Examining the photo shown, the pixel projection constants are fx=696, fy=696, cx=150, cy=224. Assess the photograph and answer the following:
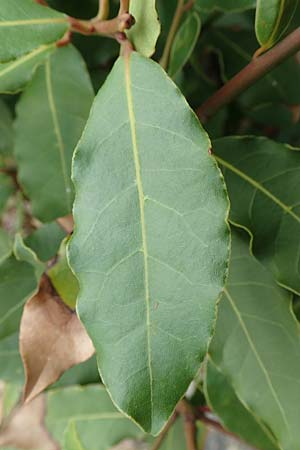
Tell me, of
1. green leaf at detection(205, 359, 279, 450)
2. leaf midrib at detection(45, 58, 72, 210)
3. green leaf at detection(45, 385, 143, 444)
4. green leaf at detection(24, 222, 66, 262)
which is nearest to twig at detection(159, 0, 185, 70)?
leaf midrib at detection(45, 58, 72, 210)

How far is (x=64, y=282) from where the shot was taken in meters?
0.76

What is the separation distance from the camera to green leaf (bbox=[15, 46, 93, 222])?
2.89ft

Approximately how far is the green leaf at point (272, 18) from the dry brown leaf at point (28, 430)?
73 cm

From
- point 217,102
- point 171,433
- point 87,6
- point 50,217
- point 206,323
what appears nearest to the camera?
point 206,323

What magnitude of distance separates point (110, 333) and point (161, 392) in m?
0.07

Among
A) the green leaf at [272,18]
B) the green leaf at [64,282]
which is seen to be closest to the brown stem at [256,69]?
the green leaf at [272,18]

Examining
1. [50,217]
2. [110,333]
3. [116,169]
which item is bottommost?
[50,217]

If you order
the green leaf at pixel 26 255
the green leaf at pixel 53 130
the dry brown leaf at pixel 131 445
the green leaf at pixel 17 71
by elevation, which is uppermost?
the green leaf at pixel 17 71

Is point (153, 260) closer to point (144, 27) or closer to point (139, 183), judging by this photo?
point (139, 183)

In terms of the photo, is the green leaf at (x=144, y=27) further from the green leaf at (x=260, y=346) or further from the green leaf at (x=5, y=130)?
the green leaf at (x=5, y=130)

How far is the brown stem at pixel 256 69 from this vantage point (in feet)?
2.19

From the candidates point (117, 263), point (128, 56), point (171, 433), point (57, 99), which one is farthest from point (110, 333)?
point (171, 433)

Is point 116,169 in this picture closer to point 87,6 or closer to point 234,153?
point 234,153

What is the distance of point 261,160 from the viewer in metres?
0.80
